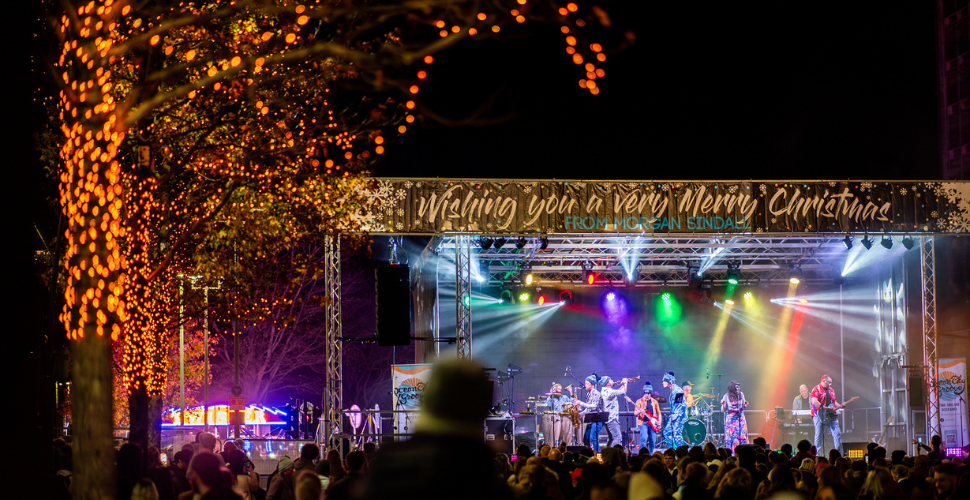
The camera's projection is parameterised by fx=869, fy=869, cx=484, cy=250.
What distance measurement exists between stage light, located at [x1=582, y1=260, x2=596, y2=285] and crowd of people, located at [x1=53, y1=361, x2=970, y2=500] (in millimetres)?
10159

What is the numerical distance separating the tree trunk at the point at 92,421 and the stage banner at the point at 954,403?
64.0 ft

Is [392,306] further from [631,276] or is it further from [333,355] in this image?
[631,276]

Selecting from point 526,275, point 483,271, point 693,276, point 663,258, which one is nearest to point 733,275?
point 663,258

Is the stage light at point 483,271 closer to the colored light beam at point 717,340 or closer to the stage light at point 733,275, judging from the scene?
the stage light at point 733,275

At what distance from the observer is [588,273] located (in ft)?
76.0

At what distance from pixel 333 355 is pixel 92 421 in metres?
8.60

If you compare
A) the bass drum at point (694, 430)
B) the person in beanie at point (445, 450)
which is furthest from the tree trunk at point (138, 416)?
the bass drum at point (694, 430)

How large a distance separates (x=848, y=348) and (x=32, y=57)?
22669 millimetres

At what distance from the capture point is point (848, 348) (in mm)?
26000

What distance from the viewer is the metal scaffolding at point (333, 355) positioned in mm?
15406

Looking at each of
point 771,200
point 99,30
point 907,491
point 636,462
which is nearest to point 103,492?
point 99,30

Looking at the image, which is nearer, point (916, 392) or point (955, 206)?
point (955, 206)

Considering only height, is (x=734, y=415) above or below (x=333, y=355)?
below

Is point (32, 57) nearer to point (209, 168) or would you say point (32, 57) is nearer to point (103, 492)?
point (209, 168)
